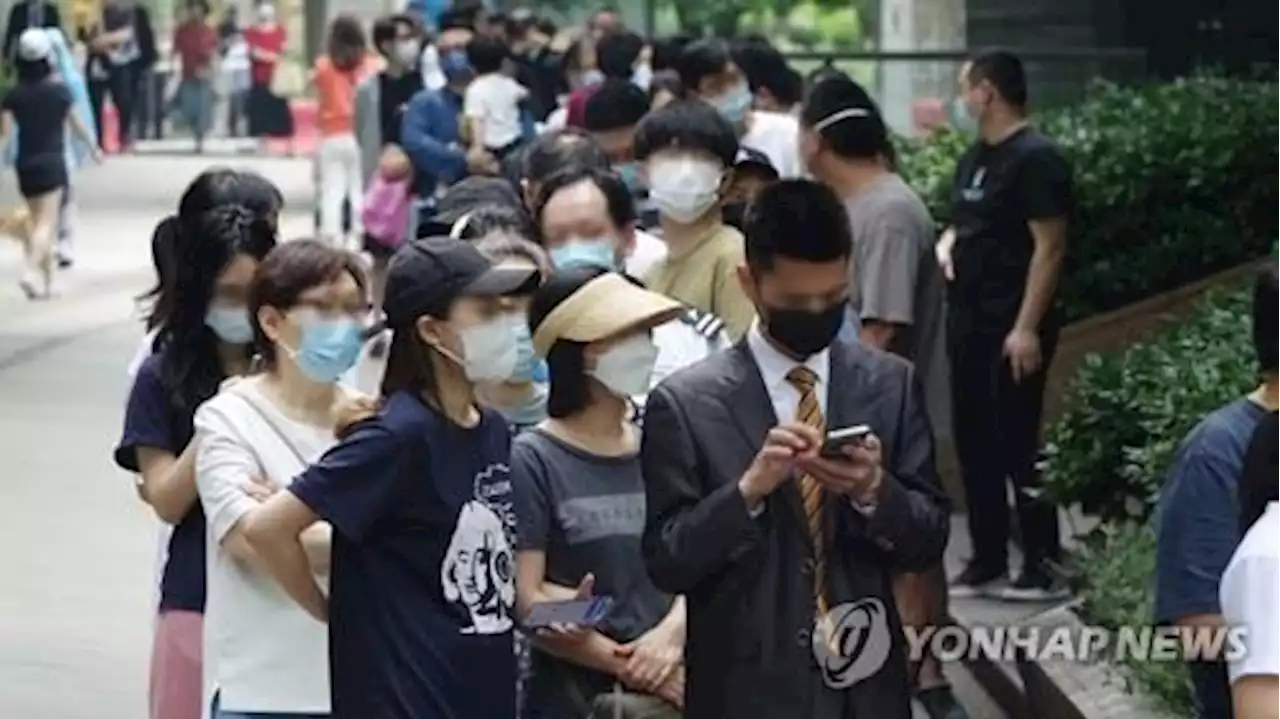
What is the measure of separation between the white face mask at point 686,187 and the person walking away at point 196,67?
1221 inches

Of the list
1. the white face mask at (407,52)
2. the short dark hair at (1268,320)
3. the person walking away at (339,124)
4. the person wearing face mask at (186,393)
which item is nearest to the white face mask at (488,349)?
the person wearing face mask at (186,393)

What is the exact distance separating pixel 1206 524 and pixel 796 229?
895mm

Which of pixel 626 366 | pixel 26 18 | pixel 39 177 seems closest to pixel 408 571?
pixel 626 366

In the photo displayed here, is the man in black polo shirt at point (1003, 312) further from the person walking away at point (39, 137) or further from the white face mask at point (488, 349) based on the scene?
the person walking away at point (39, 137)

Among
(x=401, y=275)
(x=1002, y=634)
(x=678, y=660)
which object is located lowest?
(x=1002, y=634)

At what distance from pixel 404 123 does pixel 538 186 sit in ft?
30.9

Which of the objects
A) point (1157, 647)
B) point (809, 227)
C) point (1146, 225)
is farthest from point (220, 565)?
point (1146, 225)

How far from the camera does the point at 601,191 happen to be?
737cm

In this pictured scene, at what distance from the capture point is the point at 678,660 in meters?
5.75

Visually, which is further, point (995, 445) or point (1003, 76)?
point (995, 445)

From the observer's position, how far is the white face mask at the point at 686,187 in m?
8.04

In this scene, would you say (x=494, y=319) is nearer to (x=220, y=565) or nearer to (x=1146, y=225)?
(x=220, y=565)

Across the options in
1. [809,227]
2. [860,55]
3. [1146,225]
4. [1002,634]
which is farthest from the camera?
[860,55]

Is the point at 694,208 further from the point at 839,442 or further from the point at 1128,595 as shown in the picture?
the point at 839,442
